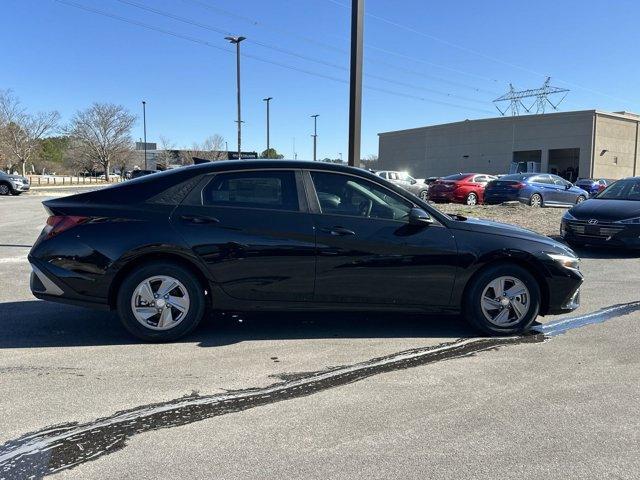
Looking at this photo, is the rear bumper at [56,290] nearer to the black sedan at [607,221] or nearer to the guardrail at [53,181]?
the black sedan at [607,221]

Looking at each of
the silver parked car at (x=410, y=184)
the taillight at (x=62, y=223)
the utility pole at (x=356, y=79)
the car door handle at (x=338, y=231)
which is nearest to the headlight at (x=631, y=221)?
the utility pole at (x=356, y=79)

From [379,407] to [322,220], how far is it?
1.84m

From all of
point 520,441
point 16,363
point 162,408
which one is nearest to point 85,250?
point 16,363

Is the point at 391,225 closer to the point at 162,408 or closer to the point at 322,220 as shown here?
the point at 322,220

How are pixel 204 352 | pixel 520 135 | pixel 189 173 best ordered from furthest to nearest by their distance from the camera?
pixel 520 135
pixel 189 173
pixel 204 352

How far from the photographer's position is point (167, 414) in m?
3.44

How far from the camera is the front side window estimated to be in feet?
16.2

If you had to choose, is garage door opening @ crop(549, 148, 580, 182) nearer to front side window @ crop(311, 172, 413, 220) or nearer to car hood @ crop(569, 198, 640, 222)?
car hood @ crop(569, 198, 640, 222)

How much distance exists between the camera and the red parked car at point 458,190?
23.0m

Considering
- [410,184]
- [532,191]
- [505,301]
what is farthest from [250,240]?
[410,184]

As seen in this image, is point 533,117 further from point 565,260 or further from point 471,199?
point 565,260

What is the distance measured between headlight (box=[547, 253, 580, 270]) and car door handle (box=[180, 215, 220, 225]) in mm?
3145

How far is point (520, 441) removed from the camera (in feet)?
10.3

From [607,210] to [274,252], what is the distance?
26.3 feet
